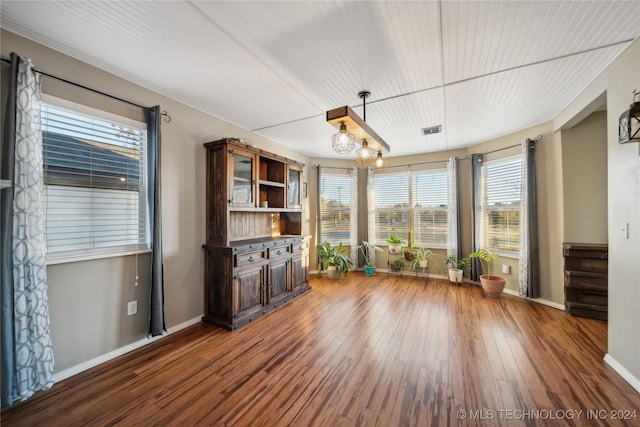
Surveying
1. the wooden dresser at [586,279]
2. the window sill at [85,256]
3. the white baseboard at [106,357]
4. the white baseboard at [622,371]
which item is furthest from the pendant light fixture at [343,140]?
the wooden dresser at [586,279]

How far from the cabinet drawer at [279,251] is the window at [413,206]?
2.61 m

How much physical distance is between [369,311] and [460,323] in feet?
3.60

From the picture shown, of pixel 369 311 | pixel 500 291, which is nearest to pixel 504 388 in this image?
pixel 369 311

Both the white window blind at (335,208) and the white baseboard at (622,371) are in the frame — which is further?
the white window blind at (335,208)

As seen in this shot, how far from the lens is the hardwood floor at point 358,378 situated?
161cm

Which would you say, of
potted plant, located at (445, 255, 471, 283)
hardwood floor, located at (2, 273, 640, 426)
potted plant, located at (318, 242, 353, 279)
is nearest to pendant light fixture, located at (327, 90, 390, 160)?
hardwood floor, located at (2, 273, 640, 426)

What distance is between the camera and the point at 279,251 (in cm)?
362

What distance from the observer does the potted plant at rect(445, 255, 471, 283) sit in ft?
14.9

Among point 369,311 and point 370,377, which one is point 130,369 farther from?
point 369,311

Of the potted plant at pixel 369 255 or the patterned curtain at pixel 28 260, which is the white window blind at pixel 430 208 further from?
the patterned curtain at pixel 28 260

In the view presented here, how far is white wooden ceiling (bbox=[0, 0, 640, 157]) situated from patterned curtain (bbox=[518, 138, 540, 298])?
2.85 ft

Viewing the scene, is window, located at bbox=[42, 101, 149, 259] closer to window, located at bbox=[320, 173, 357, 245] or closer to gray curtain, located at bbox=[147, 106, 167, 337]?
gray curtain, located at bbox=[147, 106, 167, 337]

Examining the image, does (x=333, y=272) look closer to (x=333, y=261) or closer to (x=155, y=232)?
(x=333, y=261)

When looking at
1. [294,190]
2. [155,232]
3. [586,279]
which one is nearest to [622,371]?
[586,279]
